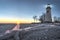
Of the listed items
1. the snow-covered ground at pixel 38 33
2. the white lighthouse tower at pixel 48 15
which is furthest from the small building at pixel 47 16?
the snow-covered ground at pixel 38 33

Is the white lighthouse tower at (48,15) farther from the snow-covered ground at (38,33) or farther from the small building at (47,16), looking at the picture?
the snow-covered ground at (38,33)

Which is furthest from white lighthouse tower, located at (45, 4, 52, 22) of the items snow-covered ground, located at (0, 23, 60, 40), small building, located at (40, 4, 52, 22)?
snow-covered ground, located at (0, 23, 60, 40)

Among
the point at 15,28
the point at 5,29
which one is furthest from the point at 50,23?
the point at 5,29

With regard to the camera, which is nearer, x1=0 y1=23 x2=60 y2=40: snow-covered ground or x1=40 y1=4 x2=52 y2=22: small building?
x1=0 y1=23 x2=60 y2=40: snow-covered ground

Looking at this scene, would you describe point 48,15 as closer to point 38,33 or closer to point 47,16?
point 47,16

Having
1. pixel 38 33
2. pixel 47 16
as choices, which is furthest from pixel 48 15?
pixel 38 33

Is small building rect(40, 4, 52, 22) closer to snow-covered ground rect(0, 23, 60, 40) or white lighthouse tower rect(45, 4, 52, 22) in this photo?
white lighthouse tower rect(45, 4, 52, 22)

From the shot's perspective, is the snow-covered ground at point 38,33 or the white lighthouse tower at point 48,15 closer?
the snow-covered ground at point 38,33

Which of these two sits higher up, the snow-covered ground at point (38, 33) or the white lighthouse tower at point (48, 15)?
the white lighthouse tower at point (48, 15)

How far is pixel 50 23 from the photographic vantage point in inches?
132

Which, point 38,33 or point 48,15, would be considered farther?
point 48,15

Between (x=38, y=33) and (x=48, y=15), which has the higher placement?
(x=48, y=15)

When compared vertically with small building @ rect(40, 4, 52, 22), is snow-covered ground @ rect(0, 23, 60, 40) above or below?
below

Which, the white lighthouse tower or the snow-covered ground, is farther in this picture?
the white lighthouse tower
